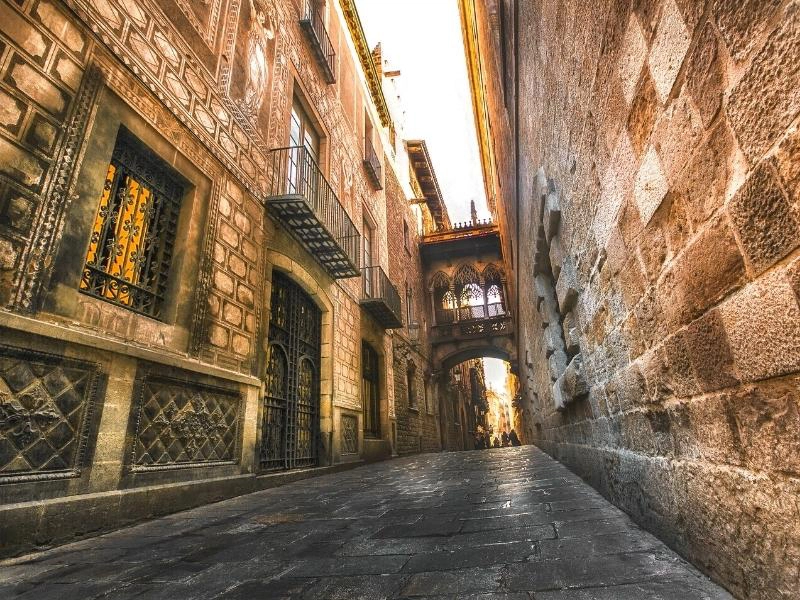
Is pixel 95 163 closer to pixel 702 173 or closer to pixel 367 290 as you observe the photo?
pixel 702 173

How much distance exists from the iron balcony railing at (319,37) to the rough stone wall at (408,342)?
5117 millimetres

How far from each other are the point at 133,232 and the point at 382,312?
7.05 m

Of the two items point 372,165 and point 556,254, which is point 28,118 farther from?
point 372,165

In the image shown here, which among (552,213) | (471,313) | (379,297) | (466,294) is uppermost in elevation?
(466,294)

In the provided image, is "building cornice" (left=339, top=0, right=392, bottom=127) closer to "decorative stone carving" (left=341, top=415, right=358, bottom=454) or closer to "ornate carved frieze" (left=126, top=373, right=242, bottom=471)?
"decorative stone carving" (left=341, top=415, right=358, bottom=454)

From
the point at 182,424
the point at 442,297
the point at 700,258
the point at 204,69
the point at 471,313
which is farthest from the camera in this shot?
the point at 442,297

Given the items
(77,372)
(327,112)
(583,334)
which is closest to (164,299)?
(77,372)

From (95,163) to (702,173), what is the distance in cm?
405

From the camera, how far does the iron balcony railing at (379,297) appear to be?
10.1 metres

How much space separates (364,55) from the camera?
41.7ft

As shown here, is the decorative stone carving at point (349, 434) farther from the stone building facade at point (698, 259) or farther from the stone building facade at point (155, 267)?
the stone building facade at point (698, 259)

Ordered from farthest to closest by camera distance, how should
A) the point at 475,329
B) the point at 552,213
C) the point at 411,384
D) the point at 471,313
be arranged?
the point at 471,313, the point at 475,329, the point at 411,384, the point at 552,213

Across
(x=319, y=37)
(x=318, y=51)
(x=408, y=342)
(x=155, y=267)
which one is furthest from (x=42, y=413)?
(x=408, y=342)

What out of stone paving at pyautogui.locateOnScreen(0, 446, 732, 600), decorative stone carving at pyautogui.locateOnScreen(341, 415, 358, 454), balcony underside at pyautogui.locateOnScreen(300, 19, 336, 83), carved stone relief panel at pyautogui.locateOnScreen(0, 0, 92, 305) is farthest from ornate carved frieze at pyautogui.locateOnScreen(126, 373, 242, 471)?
balcony underside at pyautogui.locateOnScreen(300, 19, 336, 83)
